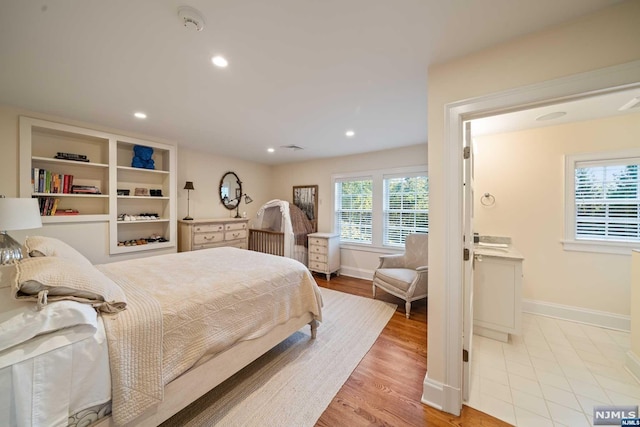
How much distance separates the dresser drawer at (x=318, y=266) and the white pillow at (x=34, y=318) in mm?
3474

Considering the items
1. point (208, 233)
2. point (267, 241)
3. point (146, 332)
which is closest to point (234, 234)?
point (208, 233)

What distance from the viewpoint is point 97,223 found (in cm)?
296

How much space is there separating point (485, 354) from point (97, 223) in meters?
4.75

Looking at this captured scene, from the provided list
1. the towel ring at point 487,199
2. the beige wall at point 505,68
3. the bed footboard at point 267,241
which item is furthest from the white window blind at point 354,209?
the beige wall at point 505,68

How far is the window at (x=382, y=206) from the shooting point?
3877 mm

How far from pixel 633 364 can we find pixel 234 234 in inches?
198

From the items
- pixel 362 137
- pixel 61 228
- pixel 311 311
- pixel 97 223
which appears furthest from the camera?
pixel 362 137

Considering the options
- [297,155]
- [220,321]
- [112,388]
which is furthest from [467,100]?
[297,155]

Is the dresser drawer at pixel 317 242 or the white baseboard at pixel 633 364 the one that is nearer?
the white baseboard at pixel 633 364

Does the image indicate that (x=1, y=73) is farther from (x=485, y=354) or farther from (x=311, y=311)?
(x=485, y=354)

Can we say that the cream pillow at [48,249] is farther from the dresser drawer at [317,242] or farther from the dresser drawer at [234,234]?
the dresser drawer at [317,242]

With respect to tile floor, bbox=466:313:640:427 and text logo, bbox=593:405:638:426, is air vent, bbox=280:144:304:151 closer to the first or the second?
tile floor, bbox=466:313:640:427

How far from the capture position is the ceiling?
3.91ft

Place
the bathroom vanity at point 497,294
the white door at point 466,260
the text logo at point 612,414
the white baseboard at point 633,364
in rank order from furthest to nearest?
the bathroom vanity at point 497,294 → the white baseboard at point 633,364 → the white door at point 466,260 → the text logo at point 612,414
